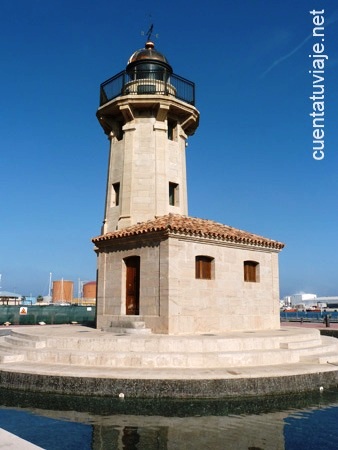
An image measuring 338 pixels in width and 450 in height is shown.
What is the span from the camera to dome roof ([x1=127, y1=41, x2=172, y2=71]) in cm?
2184

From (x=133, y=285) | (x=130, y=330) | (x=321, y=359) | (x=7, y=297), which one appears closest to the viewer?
(x=321, y=359)

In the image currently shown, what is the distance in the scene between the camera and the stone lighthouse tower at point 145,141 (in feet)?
66.7

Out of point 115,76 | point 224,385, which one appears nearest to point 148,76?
point 115,76

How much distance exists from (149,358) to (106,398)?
195 centimetres

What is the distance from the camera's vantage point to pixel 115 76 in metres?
21.8

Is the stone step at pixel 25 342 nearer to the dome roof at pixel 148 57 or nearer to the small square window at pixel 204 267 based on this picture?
the small square window at pixel 204 267

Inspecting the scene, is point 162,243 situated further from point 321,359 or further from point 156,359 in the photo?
point 321,359

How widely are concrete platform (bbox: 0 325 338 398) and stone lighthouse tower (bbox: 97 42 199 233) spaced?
8283 millimetres

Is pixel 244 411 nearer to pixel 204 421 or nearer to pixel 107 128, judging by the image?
pixel 204 421

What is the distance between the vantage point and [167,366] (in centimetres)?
1184

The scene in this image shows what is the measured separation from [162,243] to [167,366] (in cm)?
527

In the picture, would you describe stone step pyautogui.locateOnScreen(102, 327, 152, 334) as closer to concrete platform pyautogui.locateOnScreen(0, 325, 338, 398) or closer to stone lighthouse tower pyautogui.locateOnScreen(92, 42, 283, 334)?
stone lighthouse tower pyautogui.locateOnScreen(92, 42, 283, 334)

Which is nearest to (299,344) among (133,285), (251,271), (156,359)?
(251,271)

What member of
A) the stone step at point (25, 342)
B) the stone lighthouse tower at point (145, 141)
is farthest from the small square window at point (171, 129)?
the stone step at point (25, 342)
